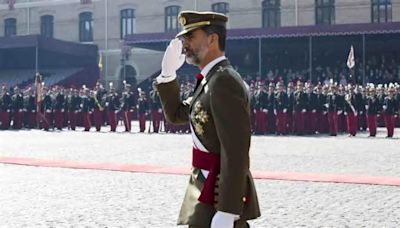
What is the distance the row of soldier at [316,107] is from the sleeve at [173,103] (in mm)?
16790

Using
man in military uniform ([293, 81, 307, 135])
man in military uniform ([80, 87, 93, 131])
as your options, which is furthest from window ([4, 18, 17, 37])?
man in military uniform ([293, 81, 307, 135])

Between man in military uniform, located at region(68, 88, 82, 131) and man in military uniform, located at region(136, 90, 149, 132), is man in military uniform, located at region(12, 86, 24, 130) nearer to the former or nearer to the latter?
man in military uniform, located at region(68, 88, 82, 131)

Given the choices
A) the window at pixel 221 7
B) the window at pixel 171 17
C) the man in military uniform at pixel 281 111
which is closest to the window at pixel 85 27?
the window at pixel 171 17

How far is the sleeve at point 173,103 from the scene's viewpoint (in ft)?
12.8

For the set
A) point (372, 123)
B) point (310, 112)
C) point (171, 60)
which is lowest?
point (372, 123)

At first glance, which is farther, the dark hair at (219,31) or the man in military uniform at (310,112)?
the man in military uniform at (310,112)

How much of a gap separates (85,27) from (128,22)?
3408 millimetres

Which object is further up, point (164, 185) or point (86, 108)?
point (86, 108)

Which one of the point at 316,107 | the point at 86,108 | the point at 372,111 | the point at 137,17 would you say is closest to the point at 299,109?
the point at 316,107

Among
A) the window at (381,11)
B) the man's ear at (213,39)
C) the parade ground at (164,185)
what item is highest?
the window at (381,11)

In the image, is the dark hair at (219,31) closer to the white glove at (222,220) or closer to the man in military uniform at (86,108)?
the white glove at (222,220)

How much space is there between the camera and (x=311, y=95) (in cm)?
2097

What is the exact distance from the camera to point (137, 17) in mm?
41375

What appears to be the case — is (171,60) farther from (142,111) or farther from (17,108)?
(17,108)
